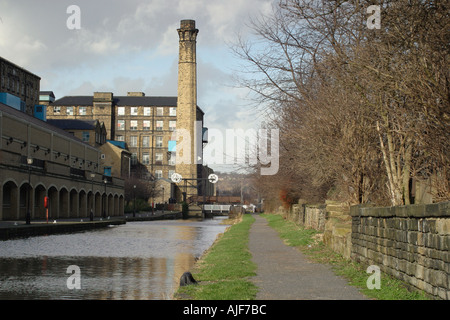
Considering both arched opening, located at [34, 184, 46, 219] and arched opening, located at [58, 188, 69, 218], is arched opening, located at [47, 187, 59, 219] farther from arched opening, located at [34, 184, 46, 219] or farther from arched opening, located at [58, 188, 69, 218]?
arched opening, located at [58, 188, 69, 218]

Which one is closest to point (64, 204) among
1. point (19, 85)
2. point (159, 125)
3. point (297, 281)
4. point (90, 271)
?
point (19, 85)

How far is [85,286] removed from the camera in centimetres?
1239

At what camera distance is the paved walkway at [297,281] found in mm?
9602

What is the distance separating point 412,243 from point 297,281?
2.61m

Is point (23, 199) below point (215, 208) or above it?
above

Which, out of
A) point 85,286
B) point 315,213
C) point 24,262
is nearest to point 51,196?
point 315,213

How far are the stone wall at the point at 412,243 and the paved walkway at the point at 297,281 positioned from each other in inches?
34.9

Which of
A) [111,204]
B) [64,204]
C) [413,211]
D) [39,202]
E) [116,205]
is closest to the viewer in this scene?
[413,211]

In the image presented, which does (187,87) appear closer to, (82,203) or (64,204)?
(82,203)

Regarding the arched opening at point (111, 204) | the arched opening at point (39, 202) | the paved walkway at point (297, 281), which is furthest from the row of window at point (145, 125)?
the paved walkway at point (297, 281)

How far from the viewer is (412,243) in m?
9.55

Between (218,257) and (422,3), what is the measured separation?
9.23 metres

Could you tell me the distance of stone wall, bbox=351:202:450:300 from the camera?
26.3 ft
